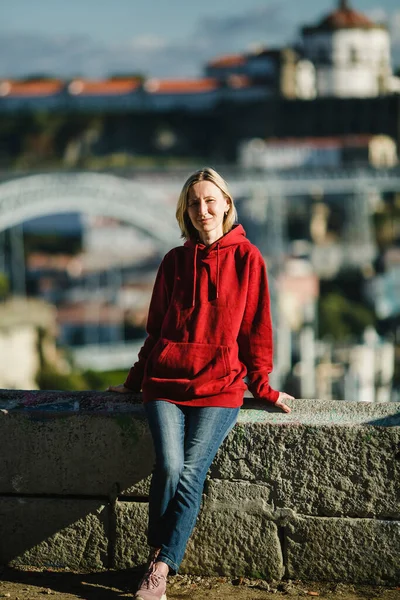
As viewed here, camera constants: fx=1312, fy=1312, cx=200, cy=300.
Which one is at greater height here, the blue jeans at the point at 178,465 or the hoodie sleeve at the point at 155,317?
the hoodie sleeve at the point at 155,317

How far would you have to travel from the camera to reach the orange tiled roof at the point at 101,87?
2579 inches

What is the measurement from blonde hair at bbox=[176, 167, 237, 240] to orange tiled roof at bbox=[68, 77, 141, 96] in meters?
63.1

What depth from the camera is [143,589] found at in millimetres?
2836

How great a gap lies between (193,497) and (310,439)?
0.30 m

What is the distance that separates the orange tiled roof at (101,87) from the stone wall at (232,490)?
63.3m

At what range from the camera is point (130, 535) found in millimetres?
→ 3074

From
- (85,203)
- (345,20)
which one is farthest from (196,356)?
(345,20)

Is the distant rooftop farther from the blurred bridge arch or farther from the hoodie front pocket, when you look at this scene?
the hoodie front pocket

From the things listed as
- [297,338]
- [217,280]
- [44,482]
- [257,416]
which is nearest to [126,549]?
[44,482]

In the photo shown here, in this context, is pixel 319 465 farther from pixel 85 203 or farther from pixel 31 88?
pixel 31 88

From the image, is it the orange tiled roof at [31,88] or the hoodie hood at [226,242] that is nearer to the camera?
the hoodie hood at [226,242]

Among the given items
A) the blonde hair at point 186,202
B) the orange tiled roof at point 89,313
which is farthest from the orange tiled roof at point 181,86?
the blonde hair at point 186,202

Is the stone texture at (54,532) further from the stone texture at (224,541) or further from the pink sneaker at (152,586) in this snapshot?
the pink sneaker at (152,586)

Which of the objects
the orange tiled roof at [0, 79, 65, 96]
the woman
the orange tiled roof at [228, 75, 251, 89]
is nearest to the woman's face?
the woman
